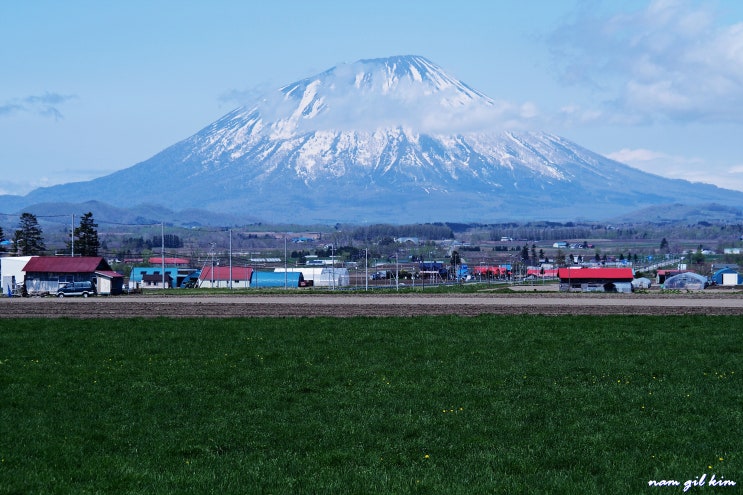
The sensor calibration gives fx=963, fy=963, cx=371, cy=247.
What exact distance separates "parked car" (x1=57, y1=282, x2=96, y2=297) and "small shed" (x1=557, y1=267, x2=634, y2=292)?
46.1 metres

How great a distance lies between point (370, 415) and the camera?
1722 cm

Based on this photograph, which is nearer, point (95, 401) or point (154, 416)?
point (154, 416)

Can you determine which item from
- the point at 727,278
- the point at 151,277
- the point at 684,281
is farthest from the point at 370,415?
the point at 727,278

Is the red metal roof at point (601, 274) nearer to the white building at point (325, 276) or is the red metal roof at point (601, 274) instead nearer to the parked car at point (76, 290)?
the white building at point (325, 276)

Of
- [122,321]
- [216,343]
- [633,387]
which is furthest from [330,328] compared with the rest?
[633,387]

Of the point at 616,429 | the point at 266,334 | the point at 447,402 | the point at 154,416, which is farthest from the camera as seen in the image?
the point at 266,334

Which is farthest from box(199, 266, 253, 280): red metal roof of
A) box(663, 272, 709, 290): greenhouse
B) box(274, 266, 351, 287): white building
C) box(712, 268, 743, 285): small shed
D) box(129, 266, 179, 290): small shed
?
box(712, 268, 743, 285): small shed

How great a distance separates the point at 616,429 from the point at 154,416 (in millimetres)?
8047

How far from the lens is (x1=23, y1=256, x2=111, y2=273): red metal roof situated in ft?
290

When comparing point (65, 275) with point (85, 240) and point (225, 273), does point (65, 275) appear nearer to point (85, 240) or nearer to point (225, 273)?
point (85, 240)

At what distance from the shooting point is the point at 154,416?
17234 millimetres

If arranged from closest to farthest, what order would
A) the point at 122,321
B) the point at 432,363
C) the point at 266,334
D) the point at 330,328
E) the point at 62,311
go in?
the point at 432,363 → the point at 266,334 → the point at 330,328 → the point at 122,321 → the point at 62,311

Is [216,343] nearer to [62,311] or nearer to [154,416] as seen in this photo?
[154,416]

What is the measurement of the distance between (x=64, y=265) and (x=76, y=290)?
7173mm
